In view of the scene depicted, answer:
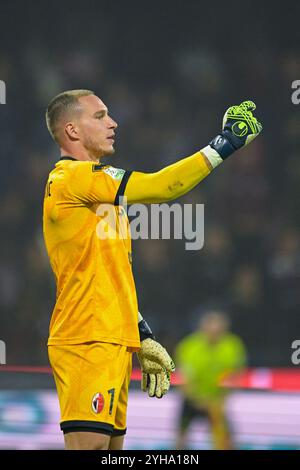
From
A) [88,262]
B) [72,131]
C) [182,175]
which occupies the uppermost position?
[72,131]

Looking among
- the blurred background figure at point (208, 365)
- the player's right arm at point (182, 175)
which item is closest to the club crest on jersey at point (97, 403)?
the player's right arm at point (182, 175)

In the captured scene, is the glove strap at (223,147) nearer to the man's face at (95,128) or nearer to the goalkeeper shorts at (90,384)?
the man's face at (95,128)

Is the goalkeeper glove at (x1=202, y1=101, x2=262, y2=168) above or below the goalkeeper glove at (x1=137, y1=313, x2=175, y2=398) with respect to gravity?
above

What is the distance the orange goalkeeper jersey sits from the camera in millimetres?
3434

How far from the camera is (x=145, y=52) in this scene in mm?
9078

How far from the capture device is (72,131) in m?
3.60

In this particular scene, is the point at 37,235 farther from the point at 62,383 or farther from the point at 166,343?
the point at 62,383

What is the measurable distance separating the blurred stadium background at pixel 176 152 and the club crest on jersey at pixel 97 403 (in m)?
3.17

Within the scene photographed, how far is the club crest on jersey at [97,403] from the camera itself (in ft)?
11.1

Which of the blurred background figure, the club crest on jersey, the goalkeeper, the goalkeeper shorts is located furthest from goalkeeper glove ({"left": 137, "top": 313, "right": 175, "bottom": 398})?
the blurred background figure

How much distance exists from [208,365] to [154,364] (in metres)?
3.81

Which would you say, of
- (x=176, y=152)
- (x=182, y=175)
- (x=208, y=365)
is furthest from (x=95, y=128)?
(x=176, y=152)

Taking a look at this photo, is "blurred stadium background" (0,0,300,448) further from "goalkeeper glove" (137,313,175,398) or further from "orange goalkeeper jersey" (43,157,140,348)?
"orange goalkeeper jersey" (43,157,140,348)

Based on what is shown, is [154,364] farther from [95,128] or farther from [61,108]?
[61,108]
